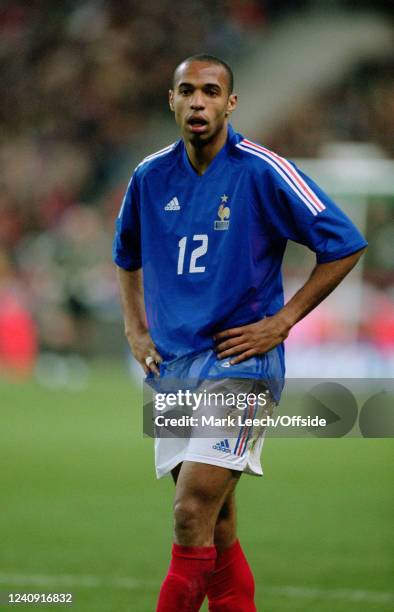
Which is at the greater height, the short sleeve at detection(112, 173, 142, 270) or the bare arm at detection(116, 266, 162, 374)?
the short sleeve at detection(112, 173, 142, 270)

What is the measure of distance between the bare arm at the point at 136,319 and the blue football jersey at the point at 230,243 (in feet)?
0.48

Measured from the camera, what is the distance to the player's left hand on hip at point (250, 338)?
4.07m

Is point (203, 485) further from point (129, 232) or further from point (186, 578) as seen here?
point (129, 232)

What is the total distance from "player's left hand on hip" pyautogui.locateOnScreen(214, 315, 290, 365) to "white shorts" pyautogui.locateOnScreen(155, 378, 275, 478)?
0.10 m

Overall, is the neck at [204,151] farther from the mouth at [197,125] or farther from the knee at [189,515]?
the knee at [189,515]

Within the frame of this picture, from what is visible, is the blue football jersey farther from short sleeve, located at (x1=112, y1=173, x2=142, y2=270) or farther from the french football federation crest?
short sleeve, located at (x1=112, y1=173, x2=142, y2=270)

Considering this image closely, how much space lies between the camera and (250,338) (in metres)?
4.09

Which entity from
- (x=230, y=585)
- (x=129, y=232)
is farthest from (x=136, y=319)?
(x=230, y=585)

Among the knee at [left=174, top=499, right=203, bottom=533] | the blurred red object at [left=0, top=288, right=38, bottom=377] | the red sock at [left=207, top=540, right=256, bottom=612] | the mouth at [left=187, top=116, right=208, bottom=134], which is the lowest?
the blurred red object at [left=0, top=288, right=38, bottom=377]

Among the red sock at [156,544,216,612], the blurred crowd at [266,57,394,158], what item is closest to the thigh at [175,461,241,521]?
the red sock at [156,544,216,612]

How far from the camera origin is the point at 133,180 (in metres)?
4.43

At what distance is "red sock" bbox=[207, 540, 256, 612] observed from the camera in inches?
170

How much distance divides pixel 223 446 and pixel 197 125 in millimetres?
1147

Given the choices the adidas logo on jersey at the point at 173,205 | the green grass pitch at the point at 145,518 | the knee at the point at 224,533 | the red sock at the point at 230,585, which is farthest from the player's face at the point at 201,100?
the green grass pitch at the point at 145,518
